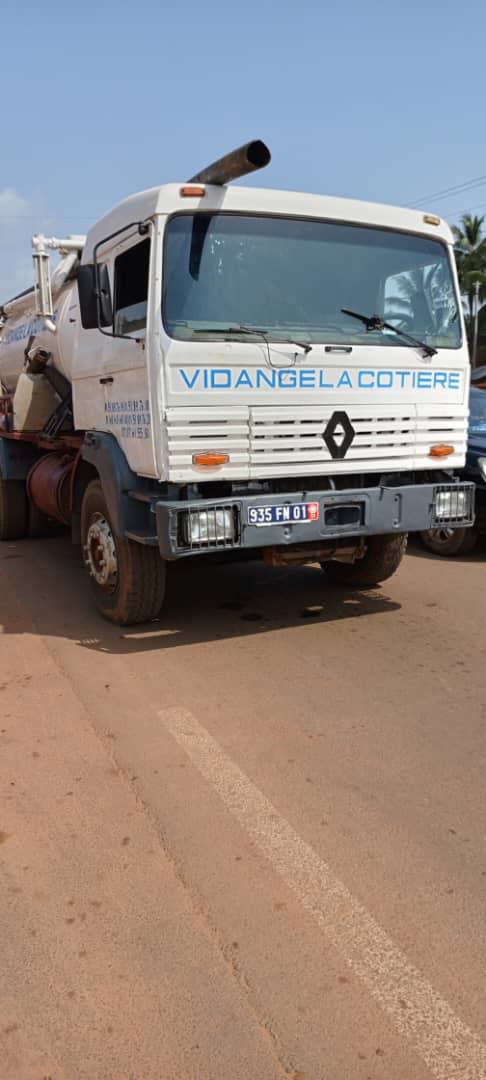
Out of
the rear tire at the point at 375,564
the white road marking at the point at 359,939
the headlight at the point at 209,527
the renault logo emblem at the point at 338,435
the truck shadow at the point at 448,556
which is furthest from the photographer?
the truck shadow at the point at 448,556

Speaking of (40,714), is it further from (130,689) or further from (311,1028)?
(311,1028)

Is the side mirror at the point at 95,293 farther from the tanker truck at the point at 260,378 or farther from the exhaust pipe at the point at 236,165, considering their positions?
the exhaust pipe at the point at 236,165

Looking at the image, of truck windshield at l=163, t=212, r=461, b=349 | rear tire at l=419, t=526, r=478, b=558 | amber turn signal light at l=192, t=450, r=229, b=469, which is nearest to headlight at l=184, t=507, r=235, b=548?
amber turn signal light at l=192, t=450, r=229, b=469

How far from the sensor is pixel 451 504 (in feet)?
16.9

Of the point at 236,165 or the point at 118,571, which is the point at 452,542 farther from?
the point at 236,165

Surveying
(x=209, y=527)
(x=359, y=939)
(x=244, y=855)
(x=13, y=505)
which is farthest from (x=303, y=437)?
(x=13, y=505)

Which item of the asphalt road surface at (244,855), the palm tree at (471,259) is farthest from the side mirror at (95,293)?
the palm tree at (471,259)

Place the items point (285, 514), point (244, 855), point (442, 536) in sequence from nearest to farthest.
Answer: point (244, 855) < point (285, 514) < point (442, 536)

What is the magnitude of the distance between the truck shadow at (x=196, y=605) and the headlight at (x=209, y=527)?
2.74 feet

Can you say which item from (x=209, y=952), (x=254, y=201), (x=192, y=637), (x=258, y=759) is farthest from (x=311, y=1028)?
→ (x=254, y=201)

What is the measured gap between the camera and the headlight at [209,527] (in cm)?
438

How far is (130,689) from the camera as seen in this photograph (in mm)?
4234

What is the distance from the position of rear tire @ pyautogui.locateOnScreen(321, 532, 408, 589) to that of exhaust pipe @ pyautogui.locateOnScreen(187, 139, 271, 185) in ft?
8.76

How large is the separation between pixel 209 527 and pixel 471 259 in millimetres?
37392
